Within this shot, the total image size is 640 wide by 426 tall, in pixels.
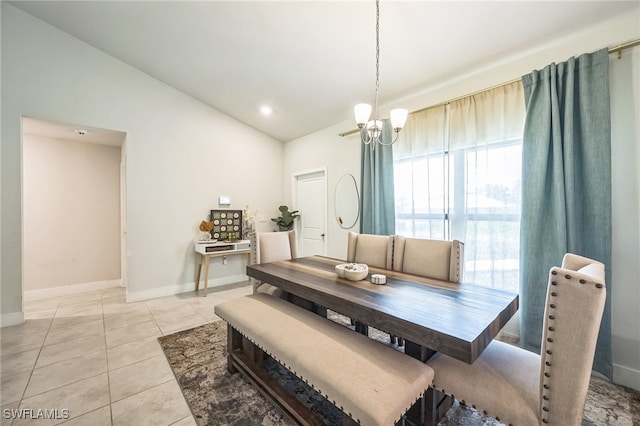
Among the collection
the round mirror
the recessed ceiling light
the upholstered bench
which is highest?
the recessed ceiling light

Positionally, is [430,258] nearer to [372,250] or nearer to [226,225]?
[372,250]

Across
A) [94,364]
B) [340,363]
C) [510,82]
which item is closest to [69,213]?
[94,364]

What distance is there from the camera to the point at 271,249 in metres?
2.66

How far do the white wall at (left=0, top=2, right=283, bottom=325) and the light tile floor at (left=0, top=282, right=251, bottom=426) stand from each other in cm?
50

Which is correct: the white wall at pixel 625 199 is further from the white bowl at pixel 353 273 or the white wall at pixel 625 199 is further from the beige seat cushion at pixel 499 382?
the white bowl at pixel 353 273

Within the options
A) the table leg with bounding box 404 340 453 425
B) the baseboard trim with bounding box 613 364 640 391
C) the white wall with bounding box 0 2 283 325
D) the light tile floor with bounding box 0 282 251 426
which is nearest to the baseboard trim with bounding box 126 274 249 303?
the white wall with bounding box 0 2 283 325

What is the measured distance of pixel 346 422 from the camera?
1.13 metres

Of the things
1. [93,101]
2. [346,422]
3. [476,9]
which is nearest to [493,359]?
[346,422]

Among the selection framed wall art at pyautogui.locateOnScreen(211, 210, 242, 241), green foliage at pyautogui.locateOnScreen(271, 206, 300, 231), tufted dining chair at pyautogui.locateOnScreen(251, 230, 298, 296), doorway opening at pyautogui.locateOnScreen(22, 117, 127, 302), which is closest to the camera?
tufted dining chair at pyautogui.locateOnScreen(251, 230, 298, 296)

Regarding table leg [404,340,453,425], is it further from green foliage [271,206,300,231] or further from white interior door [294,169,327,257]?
green foliage [271,206,300,231]

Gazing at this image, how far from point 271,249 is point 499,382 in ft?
6.76

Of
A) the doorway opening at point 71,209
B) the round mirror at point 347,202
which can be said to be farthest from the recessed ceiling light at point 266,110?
the doorway opening at point 71,209

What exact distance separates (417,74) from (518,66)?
2.93 ft

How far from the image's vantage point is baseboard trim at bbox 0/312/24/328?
2732 millimetres
